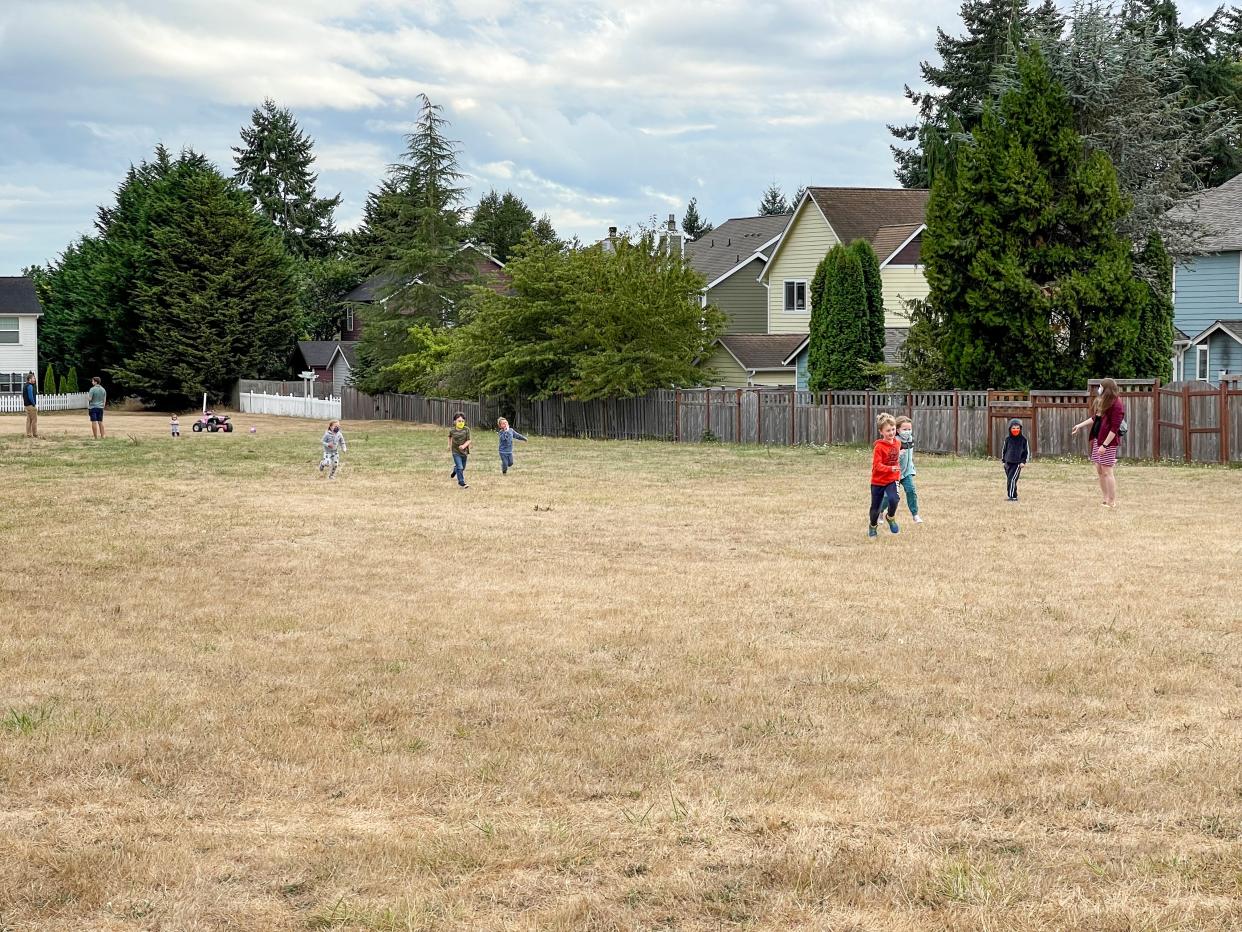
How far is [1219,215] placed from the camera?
147ft

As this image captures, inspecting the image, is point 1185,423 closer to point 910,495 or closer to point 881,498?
point 910,495

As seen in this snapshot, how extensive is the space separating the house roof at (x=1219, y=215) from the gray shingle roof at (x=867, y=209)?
11737 mm

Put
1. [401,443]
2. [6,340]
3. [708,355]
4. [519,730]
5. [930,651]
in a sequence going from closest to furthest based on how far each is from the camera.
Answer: [519,730] < [930,651] < [401,443] < [708,355] < [6,340]

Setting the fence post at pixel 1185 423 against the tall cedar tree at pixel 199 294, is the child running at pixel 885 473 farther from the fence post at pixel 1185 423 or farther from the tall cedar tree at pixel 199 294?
the tall cedar tree at pixel 199 294

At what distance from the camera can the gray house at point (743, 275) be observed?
61406 millimetres

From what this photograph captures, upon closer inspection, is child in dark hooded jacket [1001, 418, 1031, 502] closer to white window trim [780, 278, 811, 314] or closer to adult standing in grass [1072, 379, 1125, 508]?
adult standing in grass [1072, 379, 1125, 508]

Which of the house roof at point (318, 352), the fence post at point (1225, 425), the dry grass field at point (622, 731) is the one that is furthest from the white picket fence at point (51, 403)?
the dry grass field at point (622, 731)

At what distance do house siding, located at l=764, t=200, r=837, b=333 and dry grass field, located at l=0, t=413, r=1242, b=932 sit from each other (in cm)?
3987

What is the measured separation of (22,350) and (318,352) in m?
17.3

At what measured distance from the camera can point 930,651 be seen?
1012 centimetres

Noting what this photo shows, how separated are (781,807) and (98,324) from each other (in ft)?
257

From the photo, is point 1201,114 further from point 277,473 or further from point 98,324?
point 98,324

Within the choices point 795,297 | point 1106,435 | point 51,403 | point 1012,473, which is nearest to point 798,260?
point 795,297

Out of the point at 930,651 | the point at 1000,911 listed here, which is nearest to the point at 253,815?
the point at 1000,911
